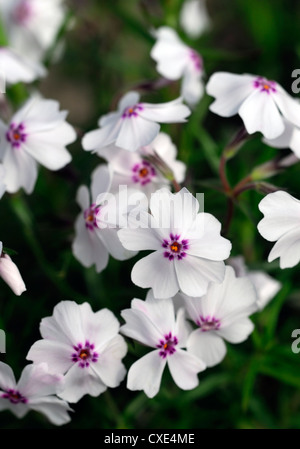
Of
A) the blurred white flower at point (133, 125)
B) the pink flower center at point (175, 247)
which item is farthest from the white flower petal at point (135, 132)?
the pink flower center at point (175, 247)

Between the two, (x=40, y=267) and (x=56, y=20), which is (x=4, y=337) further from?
(x=56, y=20)

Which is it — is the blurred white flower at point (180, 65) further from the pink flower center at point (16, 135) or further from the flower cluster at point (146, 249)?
the pink flower center at point (16, 135)

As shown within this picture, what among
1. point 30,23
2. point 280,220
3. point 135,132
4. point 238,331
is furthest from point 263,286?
point 30,23

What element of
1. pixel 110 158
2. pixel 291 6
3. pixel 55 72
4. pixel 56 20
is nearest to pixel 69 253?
pixel 110 158

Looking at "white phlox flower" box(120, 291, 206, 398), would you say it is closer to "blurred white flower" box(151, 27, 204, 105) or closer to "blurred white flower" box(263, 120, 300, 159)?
"blurred white flower" box(263, 120, 300, 159)

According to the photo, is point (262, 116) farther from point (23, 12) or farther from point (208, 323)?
point (23, 12)

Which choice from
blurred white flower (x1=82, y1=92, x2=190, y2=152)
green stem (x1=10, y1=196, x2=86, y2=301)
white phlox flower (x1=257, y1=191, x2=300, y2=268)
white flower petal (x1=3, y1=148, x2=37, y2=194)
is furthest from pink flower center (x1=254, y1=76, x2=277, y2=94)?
green stem (x1=10, y1=196, x2=86, y2=301)

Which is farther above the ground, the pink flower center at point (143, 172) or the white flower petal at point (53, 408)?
the pink flower center at point (143, 172)

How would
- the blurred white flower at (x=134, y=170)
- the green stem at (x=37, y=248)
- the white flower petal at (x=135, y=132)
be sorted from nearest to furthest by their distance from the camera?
the white flower petal at (x=135, y=132)
the blurred white flower at (x=134, y=170)
the green stem at (x=37, y=248)
